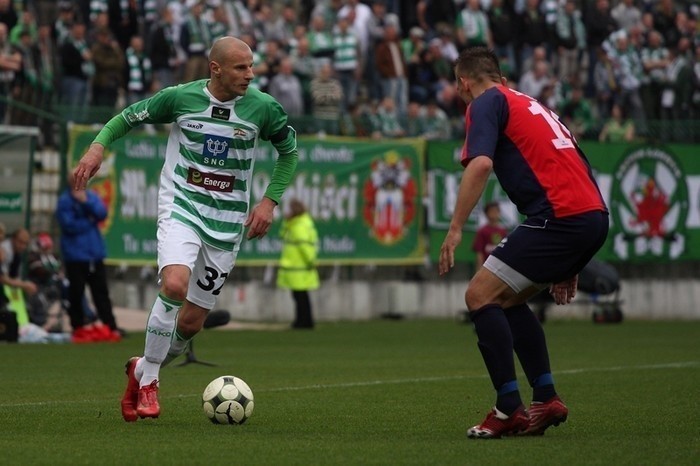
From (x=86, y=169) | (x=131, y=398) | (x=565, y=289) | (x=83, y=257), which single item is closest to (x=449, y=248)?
(x=565, y=289)

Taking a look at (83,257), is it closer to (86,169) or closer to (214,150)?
(214,150)

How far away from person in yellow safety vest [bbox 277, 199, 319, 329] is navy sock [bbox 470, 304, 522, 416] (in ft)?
50.1

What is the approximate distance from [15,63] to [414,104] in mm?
8013

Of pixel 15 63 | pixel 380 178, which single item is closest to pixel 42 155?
pixel 15 63

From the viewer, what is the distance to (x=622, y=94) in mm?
30188

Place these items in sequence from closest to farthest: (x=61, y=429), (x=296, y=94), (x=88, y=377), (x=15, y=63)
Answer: (x=61, y=429) < (x=88, y=377) < (x=15, y=63) < (x=296, y=94)

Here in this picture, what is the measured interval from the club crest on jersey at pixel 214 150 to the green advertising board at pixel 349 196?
46.0ft

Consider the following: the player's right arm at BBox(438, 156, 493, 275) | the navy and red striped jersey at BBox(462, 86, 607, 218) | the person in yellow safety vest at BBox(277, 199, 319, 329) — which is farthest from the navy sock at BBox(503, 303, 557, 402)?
the person in yellow safety vest at BBox(277, 199, 319, 329)

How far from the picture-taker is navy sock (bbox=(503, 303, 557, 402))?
917 centimetres

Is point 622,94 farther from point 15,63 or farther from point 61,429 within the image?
point 61,429

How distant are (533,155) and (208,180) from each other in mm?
2307

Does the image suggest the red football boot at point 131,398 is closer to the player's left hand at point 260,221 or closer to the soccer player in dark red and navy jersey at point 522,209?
the player's left hand at point 260,221

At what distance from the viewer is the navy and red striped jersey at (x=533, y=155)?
8.87 meters

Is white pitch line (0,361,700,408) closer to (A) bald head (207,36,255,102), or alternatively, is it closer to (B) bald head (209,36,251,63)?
(A) bald head (207,36,255,102)
